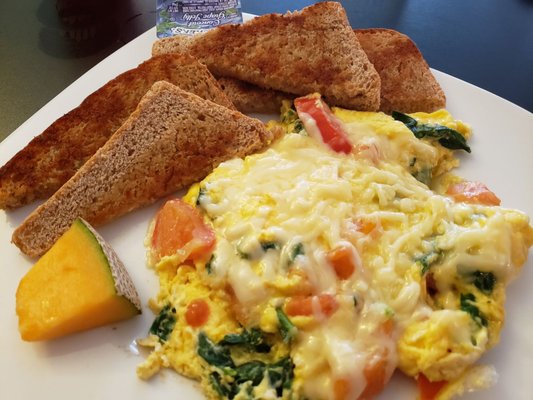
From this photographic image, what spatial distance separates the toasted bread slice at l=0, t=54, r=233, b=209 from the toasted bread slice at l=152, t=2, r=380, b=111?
214 millimetres

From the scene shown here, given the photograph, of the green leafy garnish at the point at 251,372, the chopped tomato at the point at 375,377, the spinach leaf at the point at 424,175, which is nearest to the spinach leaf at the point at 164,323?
the green leafy garnish at the point at 251,372

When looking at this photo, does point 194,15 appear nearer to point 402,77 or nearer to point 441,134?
point 402,77

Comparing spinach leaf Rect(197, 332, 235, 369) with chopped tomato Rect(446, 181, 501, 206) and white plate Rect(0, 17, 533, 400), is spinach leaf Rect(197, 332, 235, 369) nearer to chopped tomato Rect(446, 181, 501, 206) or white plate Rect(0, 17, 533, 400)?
white plate Rect(0, 17, 533, 400)

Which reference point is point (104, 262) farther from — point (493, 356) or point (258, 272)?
point (493, 356)

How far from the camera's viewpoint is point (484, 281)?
2.17 metres

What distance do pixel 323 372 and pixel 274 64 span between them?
1.82 meters

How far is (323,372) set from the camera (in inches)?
76.2

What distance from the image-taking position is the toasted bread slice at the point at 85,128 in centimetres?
266

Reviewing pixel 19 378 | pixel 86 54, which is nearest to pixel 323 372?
pixel 19 378

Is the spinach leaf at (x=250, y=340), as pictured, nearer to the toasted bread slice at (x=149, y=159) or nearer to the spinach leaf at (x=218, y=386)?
the spinach leaf at (x=218, y=386)

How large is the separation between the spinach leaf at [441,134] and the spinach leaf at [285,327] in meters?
1.35

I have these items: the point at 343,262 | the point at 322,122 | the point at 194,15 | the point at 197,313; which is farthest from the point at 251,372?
the point at 194,15

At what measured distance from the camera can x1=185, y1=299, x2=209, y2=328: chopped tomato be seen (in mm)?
2121

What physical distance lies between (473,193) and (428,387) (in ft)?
3.42
